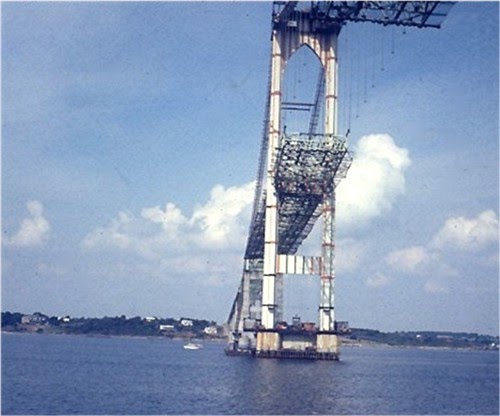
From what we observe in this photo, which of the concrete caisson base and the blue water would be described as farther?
the concrete caisson base

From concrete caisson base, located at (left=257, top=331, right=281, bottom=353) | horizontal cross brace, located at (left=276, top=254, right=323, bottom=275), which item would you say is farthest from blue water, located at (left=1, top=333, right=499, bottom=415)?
horizontal cross brace, located at (left=276, top=254, right=323, bottom=275)

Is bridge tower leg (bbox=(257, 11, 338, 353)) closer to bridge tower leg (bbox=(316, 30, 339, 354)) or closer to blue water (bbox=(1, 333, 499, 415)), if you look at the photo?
bridge tower leg (bbox=(316, 30, 339, 354))

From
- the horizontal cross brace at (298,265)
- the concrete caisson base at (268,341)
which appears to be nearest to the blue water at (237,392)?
the concrete caisson base at (268,341)

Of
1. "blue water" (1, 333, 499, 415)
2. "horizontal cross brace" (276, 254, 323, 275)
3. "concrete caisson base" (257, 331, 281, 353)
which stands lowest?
"blue water" (1, 333, 499, 415)

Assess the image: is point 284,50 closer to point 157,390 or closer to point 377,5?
point 377,5

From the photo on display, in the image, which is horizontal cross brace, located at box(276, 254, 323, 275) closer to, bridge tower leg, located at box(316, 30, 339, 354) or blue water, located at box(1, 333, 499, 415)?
bridge tower leg, located at box(316, 30, 339, 354)

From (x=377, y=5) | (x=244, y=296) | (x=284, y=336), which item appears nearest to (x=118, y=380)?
(x=284, y=336)

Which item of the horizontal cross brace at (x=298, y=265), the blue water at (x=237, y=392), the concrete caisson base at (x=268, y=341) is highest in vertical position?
the horizontal cross brace at (x=298, y=265)

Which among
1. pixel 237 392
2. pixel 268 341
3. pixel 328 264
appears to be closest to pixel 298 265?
pixel 328 264

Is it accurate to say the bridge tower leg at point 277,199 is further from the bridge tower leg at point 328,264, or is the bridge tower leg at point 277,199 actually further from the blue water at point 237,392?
the blue water at point 237,392

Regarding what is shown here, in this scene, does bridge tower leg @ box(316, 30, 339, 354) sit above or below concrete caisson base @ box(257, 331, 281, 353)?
above

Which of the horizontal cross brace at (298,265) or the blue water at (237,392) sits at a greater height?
the horizontal cross brace at (298,265)

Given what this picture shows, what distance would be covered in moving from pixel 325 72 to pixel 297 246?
25.5m

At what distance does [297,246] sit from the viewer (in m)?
81.2
